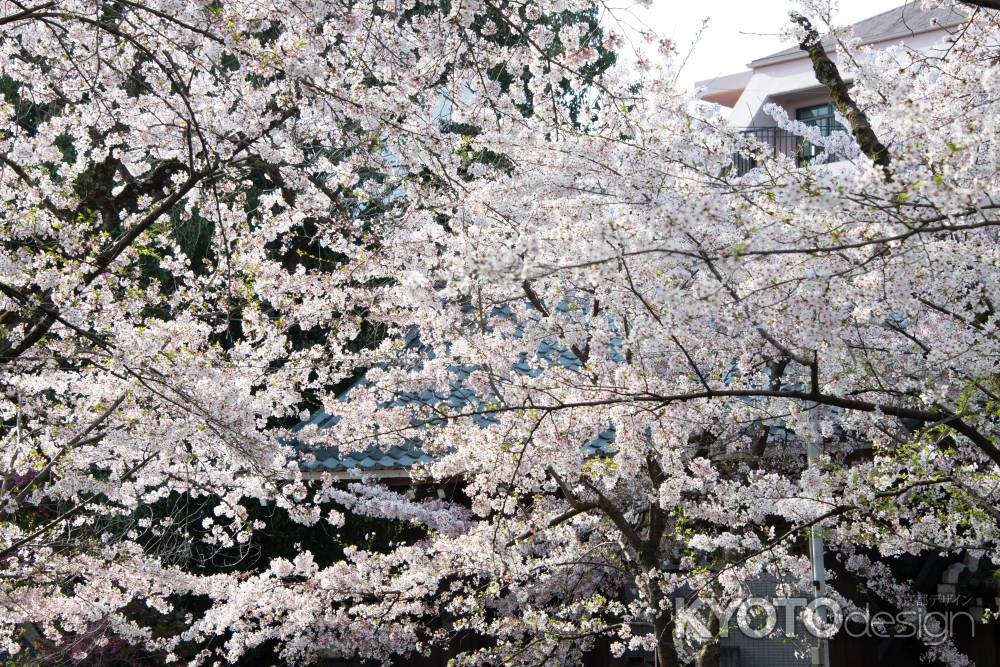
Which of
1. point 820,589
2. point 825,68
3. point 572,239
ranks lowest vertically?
point 820,589

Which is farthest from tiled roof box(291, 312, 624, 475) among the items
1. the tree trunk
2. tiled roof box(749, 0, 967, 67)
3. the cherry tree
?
tiled roof box(749, 0, 967, 67)

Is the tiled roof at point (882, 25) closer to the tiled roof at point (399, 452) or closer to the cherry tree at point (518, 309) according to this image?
the tiled roof at point (399, 452)

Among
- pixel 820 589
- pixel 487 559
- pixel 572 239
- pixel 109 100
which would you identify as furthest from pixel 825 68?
pixel 109 100

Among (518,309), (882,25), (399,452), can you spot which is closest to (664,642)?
→ (518,309)

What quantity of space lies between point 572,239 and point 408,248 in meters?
1.65

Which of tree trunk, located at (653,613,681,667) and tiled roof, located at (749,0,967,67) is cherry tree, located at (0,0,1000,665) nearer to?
tree trunk, located at (653,613,681,667)

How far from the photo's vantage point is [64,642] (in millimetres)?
7875

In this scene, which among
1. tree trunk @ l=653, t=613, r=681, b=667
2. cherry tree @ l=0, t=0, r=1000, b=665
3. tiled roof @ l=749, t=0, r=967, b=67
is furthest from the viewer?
tiled roof @ l=749, t=0, r=967, b=67

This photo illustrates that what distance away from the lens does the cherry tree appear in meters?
3.60

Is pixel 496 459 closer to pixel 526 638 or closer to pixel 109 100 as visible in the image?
pixel 526 638

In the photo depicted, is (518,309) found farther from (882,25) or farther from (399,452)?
(882,25)

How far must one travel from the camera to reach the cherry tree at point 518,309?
142 inches

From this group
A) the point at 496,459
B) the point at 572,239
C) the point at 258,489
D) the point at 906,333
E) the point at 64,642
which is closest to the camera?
the point at 572,239

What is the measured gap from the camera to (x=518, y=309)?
571cm
